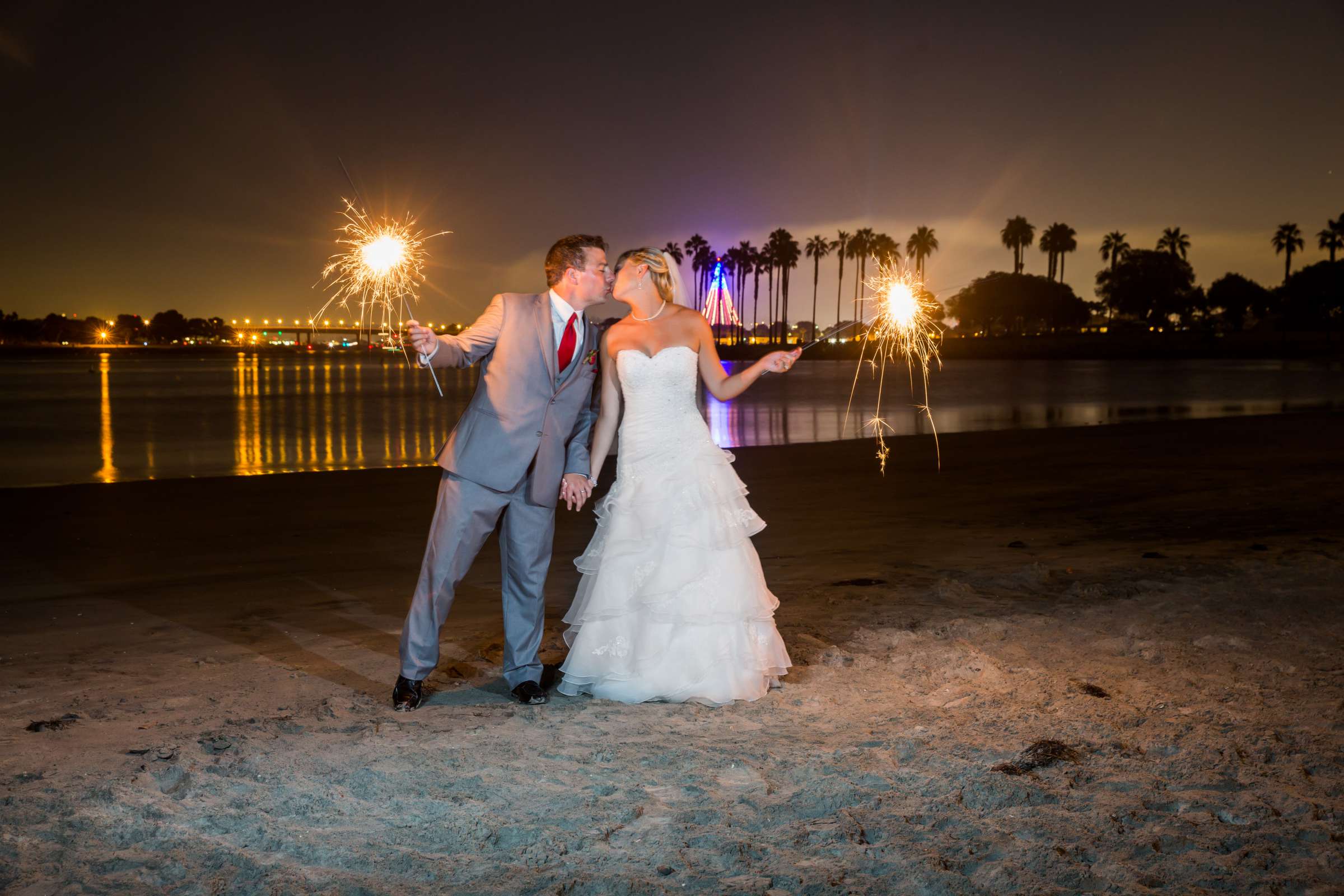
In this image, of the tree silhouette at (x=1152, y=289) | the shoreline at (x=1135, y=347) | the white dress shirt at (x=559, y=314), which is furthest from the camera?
the tree silhouette at (x=1152, y=289)

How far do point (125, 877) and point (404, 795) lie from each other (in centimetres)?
97

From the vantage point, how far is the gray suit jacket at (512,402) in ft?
16.8

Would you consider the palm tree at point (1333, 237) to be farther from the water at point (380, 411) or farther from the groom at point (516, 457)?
the groom at point (516, 457)

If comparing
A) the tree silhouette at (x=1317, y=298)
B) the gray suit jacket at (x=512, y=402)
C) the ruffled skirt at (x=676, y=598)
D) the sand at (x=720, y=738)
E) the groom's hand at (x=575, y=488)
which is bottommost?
the sand at (x=720, y=738)

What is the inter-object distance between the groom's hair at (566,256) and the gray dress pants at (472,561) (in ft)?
3.35

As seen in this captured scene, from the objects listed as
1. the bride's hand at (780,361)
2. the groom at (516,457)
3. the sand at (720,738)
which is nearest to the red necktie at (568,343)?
the groom at (516,457)

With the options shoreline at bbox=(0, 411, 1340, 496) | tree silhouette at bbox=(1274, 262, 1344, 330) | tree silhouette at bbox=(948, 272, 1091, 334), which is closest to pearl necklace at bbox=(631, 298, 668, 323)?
shoreline at bbox=(0, 411, 1340, 496)

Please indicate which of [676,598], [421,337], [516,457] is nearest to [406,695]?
[516,457]

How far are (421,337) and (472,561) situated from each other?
44.7 inches

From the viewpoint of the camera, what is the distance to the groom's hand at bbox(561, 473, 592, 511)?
17.7 feet

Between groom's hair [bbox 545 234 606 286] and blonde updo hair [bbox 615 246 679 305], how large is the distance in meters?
0.16

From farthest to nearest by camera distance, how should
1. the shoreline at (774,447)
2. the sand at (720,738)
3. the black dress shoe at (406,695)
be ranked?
1. the shoreline at (774,447)
2. the black dress shoe at (406,695)
3. the sand at (720,738)

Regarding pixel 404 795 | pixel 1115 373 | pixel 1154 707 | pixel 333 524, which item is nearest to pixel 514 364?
pixel 404 795

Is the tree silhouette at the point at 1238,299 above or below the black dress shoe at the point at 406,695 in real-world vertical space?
above
